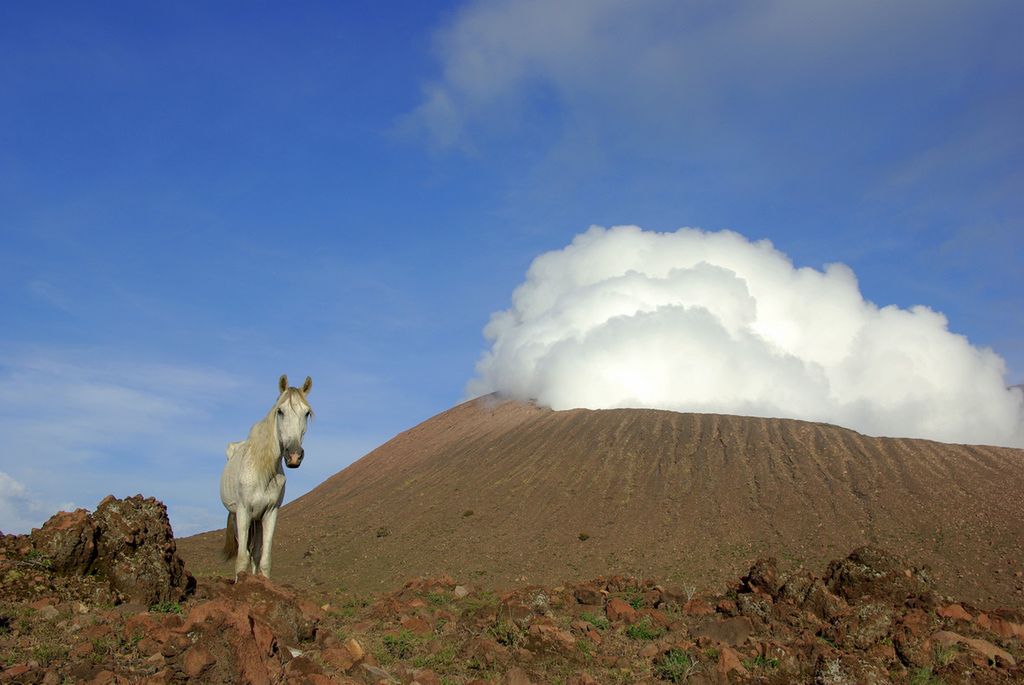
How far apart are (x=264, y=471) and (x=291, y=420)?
927 millimetres

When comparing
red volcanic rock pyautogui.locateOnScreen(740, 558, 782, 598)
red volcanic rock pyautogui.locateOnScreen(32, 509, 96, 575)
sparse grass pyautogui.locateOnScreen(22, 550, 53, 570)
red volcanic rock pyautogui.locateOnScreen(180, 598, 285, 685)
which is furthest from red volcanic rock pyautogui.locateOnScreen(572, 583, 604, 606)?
sparse grass pyautogui.locateOnScreen(22, 550, 53, 570)

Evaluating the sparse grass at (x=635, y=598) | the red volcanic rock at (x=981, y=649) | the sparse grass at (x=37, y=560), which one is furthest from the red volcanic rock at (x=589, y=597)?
the sparse grass at (x=37, y=560)

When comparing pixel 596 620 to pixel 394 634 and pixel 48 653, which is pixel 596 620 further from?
pixel 48 653

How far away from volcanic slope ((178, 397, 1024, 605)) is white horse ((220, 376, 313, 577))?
23.2m

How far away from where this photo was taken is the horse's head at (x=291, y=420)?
963cm

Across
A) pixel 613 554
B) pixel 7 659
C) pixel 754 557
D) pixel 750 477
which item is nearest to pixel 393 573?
pixel 613 554

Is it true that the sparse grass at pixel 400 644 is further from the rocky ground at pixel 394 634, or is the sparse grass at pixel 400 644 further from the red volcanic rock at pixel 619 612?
the red volcanic rock at pixel 619 612

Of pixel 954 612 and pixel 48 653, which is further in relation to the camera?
pixel 954 612

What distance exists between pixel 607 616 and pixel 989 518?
116ft

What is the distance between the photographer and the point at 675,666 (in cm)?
805

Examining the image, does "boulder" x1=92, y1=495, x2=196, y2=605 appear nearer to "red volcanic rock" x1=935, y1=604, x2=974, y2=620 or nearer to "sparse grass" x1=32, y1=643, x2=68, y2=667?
"sparse grass" x1=32, y1=643, x2=68, y2=667

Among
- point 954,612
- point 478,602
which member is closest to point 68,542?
point 478,602

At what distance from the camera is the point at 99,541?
908 centimetres

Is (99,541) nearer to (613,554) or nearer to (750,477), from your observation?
(613,554)
